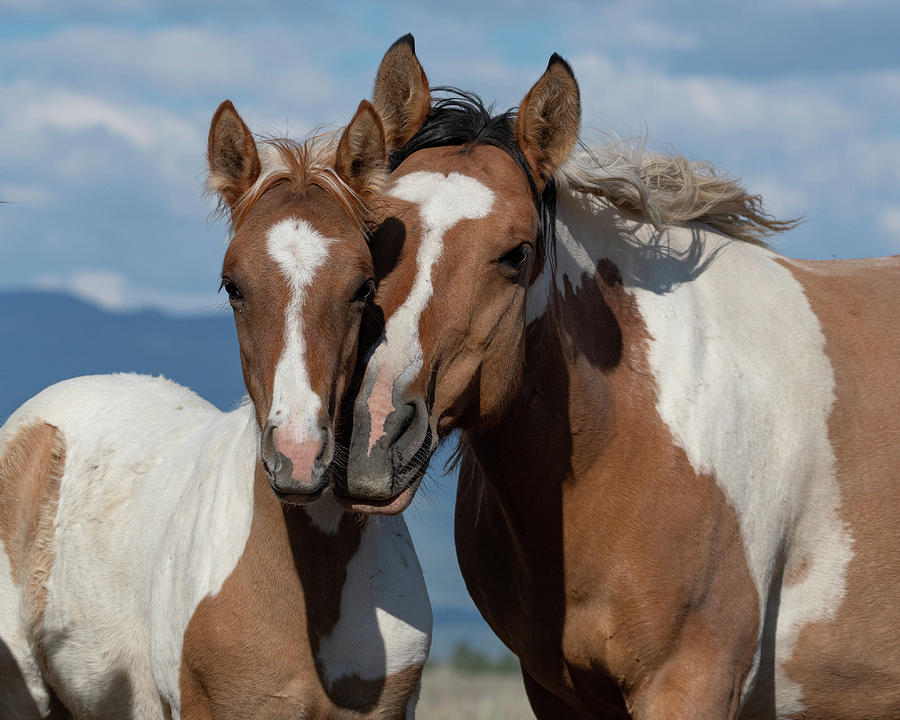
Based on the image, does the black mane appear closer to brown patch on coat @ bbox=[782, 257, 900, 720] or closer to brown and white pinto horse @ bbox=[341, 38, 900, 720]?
brown and white pinto horse @ bbox=[341, 38, 900, 720]

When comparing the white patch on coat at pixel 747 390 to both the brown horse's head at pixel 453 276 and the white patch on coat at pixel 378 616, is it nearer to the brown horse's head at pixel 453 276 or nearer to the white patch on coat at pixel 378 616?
the brown horse's head at pixel 453 276

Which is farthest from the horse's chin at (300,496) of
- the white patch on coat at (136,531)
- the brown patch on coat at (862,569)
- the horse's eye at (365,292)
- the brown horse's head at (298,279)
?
the brown patch on coat at (862,569)

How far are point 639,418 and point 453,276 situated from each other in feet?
3.15

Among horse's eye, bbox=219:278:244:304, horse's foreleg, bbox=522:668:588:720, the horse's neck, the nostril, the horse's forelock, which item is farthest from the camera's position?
horse's foreleg, bbox=522:668:588:720

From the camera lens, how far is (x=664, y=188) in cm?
418

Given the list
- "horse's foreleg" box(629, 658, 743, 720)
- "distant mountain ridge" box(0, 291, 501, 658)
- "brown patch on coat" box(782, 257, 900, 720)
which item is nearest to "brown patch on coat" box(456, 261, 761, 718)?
"horse's foreleg" box(629, 658, 743, 720)

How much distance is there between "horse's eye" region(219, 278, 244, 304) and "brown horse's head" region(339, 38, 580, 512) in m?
0.42

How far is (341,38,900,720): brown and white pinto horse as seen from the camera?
132 inches

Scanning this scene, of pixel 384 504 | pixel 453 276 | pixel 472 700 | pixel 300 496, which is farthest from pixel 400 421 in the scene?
pixel 472 700

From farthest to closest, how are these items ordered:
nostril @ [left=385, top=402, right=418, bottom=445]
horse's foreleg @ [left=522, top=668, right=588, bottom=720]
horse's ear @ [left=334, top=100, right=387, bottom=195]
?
1. horse's foreleg @ [left=522, top=668, right=588, bottom=720]
2. horse's ear @ [left=334, top=100, right=387, bottom=195]
3. nostril @ [left=385, top=402, right=418, bottom=445]

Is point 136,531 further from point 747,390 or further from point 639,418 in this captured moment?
point 747,390

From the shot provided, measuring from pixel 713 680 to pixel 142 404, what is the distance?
111 inches

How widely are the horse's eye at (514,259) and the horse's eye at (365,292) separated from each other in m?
0.41

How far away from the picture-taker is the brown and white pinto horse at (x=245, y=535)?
120 inches
